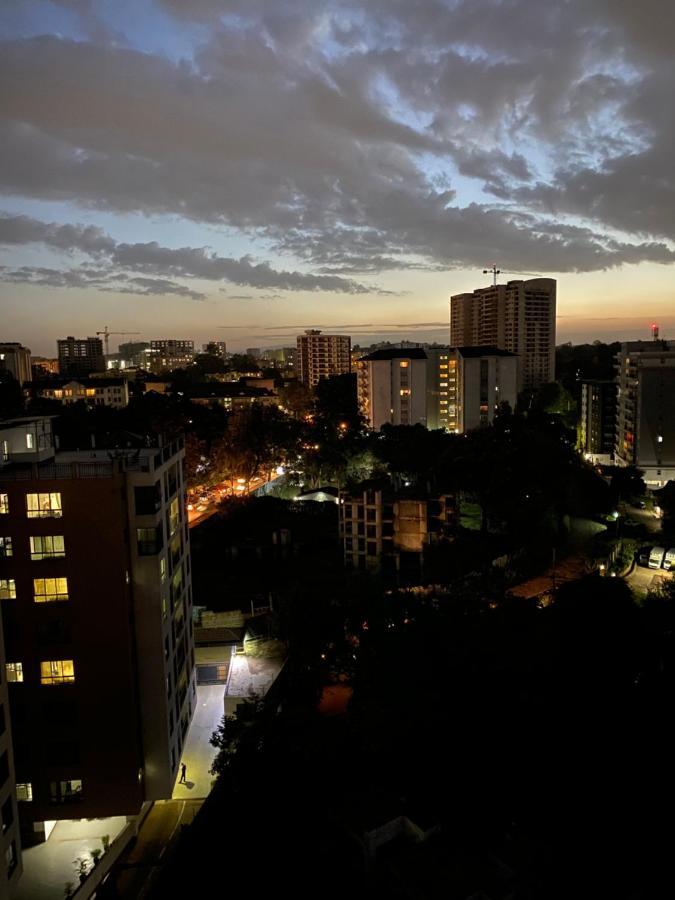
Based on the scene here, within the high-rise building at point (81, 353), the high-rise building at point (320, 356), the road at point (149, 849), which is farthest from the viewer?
the high-rise building at point (81, 353)

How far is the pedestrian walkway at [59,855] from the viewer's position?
34.4ft

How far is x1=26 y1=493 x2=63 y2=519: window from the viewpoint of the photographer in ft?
34.2

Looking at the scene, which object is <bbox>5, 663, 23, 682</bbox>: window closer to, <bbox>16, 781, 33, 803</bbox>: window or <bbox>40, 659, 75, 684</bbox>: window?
<bbox>40, 659, 75, 684</bbox>: window

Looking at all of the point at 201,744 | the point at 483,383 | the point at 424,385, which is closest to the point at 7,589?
the point at 201,744

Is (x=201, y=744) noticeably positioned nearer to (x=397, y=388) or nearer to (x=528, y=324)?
(x=397, y=388)

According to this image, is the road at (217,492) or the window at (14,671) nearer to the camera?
the window at (14,671)

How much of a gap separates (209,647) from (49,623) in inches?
267

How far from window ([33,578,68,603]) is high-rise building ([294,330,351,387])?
68810 mm

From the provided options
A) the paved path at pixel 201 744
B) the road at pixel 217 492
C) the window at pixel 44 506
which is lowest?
the paved path at pixel 201 744

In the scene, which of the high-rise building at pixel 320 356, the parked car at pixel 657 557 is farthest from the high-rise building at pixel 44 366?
the parked car at pixel 657 557

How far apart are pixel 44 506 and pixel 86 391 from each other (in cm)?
4172

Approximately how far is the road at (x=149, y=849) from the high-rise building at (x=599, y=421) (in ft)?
115

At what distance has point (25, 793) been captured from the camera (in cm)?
1093

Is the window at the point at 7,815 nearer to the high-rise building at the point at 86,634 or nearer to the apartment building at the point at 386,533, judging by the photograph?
the high-rise building at the point at 86,634
